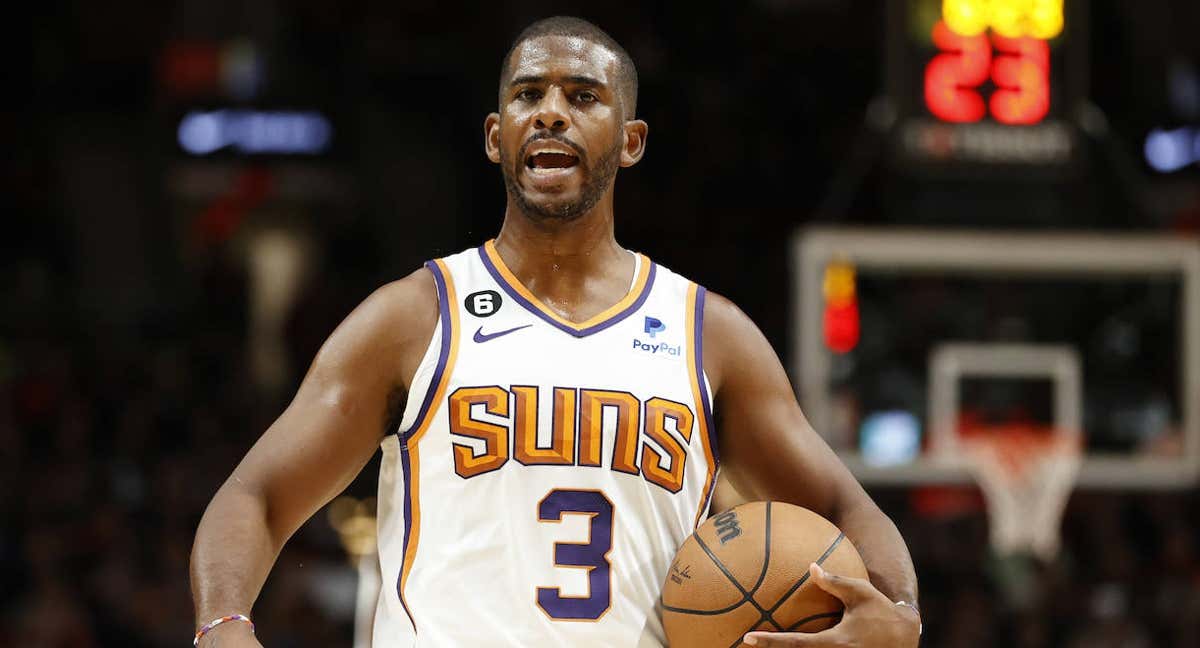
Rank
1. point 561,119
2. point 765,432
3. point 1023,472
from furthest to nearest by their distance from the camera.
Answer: point 1023,472
point 765,432
point 561,119

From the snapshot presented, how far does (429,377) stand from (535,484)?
0.32 meters

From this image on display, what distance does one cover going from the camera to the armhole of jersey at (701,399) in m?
3.54

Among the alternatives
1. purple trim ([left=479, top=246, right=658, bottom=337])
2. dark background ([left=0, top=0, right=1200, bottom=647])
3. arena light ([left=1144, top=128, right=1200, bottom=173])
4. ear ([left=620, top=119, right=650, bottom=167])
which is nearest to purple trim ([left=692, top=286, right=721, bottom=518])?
purple trim ([left=479, top=246, right=658, bottom=337])

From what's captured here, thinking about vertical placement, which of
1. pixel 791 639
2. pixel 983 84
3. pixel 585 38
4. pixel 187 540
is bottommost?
pixel 187 540

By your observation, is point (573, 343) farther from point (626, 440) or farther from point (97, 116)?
point (97, 116)

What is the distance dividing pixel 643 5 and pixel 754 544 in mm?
13543

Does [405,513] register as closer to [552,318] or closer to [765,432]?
[552,318]

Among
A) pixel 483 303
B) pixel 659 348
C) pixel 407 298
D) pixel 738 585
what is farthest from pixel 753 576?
pixel 407 298

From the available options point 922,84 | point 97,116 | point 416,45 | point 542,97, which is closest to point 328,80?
point 416,45

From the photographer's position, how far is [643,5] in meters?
16.2

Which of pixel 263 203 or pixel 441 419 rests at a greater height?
pixel 263 203

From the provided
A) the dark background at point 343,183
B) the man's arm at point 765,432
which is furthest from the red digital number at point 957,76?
the man's arm at point 765,432

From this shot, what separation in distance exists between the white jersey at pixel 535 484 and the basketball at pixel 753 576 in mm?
155

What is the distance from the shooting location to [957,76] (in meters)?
8.73
